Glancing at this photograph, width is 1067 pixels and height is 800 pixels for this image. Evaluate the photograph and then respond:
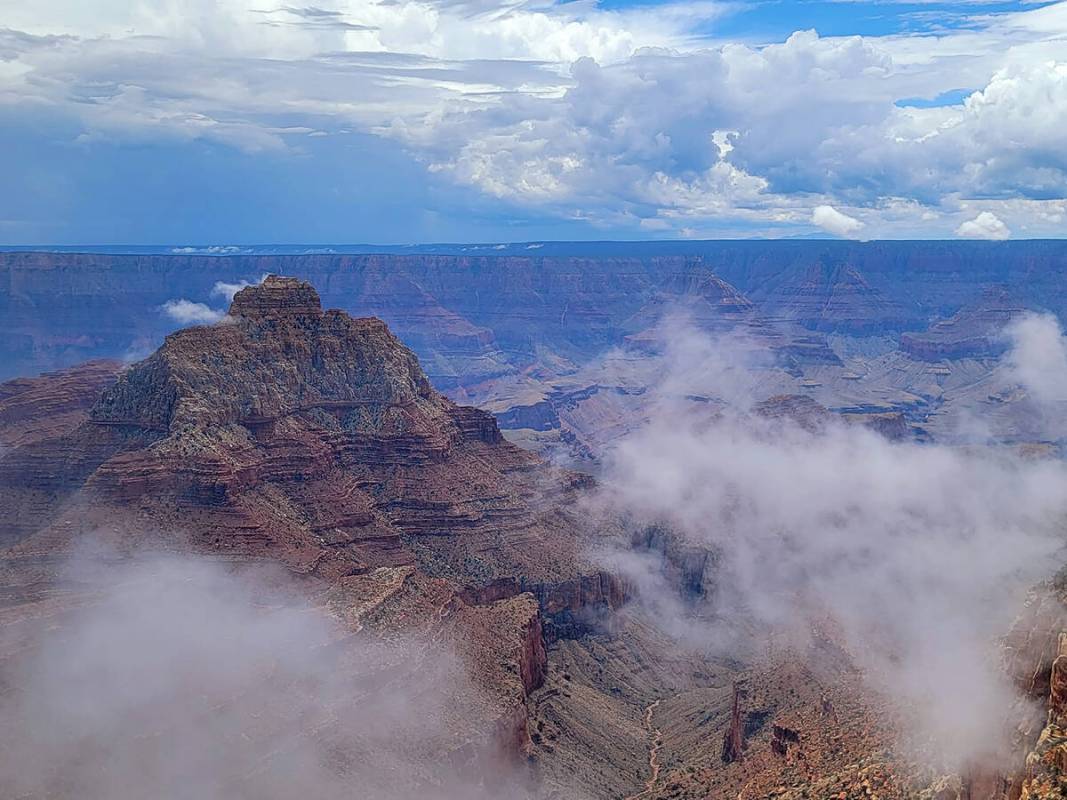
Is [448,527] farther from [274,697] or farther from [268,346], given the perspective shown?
[274,697]

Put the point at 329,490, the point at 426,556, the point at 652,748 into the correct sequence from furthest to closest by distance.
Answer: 1. the point at 426,556
2. the point at 329,490
3. the point at 652,748

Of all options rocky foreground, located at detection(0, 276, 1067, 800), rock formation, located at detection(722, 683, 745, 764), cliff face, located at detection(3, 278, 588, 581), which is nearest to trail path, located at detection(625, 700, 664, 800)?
rocky foreground, located at detection(0, 276, 1067, 800)

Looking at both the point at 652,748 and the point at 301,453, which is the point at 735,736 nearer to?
the point at 652,748

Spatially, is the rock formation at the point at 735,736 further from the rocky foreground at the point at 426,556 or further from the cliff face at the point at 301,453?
the cliff face at the point at 301,453

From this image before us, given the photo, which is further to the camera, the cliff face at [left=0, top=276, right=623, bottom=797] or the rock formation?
the cliff face at [left=0, top=276, right=623, bottom=797]

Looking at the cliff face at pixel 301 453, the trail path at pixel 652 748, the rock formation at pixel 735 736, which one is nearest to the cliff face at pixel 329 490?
the cliff face at pixel 301 453

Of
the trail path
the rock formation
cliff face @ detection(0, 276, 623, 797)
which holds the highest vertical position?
cliff face @ detection(0, 276, 623, 797)

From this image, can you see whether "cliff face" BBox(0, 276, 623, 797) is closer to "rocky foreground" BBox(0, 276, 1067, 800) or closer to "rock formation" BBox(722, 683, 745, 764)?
"rocky foreground" BBox(0, 276, 1067, 800)

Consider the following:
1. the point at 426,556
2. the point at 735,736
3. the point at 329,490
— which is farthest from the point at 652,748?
the point at 329,490
